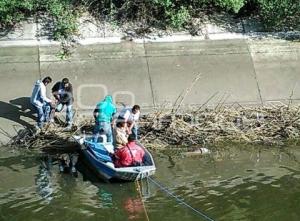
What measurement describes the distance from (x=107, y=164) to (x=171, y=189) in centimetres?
154

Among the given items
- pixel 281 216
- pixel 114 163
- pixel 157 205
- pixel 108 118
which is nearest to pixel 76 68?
pixel 108 118

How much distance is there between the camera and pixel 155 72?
19125 millimetres

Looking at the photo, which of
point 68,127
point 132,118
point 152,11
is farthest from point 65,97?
point 152,11

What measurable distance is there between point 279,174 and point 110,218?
14.4ft

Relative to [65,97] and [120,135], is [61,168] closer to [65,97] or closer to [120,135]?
[120,135]

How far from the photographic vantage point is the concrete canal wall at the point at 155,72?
60.3ft

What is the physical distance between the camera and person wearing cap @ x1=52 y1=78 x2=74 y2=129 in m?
17.2

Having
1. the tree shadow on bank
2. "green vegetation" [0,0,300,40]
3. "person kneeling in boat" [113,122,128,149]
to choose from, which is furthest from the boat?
"green vegetation" [0,0,300,40]

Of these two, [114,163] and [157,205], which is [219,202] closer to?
[157,205]

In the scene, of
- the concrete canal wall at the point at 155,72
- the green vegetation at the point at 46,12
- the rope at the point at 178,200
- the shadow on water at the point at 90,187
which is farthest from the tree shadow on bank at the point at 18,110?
the rope at the point at 178,200

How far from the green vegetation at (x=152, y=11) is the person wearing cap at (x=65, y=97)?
2.76m

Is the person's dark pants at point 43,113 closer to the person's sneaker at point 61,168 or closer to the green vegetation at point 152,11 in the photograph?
the person's sneaker at point 61,168

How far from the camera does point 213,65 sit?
64.0 ft

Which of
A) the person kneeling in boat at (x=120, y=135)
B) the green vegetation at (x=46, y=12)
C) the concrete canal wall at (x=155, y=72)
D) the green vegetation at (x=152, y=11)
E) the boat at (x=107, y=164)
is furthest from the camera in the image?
the green vegetation at (x=152, y=11)
